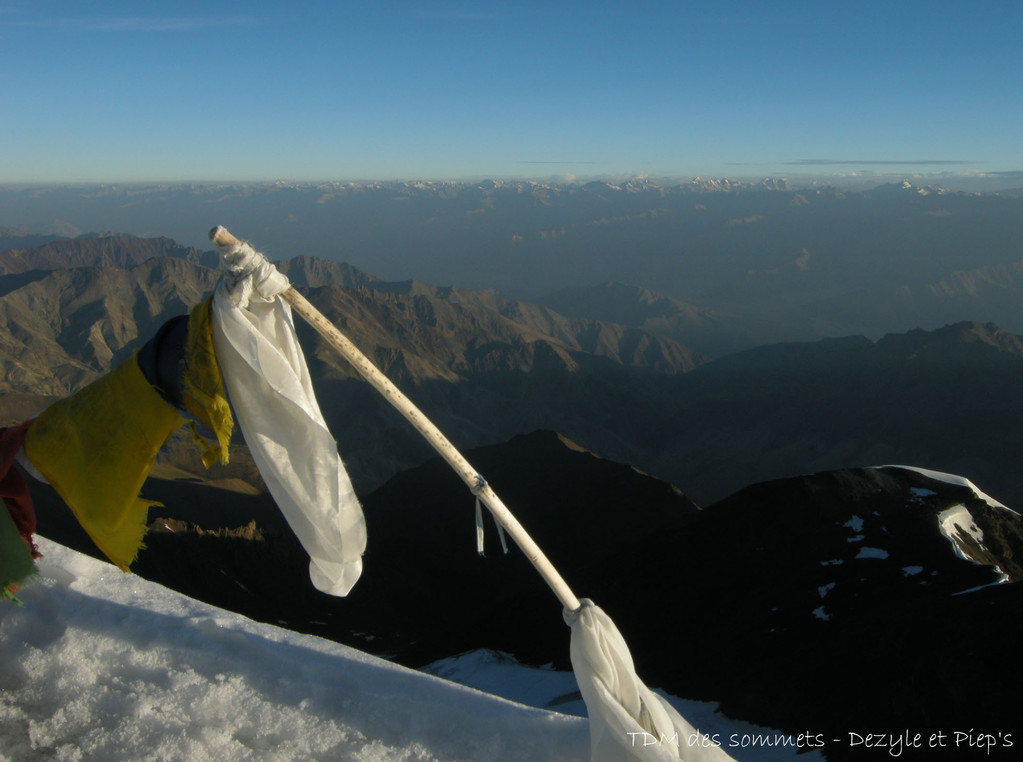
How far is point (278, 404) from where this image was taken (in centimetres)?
391

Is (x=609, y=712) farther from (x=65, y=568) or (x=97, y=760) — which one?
(x=65, y=568)

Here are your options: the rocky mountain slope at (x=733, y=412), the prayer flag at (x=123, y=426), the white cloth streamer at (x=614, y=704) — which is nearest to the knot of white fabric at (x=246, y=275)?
the prayer flag at (x=123, y=426)

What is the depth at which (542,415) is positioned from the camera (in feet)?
622

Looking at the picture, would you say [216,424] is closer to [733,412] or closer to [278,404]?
[278,404]

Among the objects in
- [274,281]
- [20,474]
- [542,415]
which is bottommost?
[542,415]

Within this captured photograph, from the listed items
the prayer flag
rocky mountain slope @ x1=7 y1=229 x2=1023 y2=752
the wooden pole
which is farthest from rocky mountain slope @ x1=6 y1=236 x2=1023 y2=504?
the prayer flag

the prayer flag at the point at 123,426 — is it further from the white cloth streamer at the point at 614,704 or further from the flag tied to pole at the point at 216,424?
the white cloth streamer at the point at 614,704

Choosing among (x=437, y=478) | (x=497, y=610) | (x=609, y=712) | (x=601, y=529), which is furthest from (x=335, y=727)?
(x=437, y=478)

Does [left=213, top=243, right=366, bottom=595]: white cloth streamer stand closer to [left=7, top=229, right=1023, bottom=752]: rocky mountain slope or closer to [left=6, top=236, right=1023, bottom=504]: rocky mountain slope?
[left=7, top=229, right=1023, bottom=752]: rocky mountain slope

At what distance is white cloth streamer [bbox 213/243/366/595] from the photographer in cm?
377

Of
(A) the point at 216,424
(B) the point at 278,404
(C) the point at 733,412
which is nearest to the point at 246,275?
(B) the point at 278,404

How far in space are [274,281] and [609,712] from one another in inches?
143

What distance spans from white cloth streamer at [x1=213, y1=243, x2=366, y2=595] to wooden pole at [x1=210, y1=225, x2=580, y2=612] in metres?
0.11

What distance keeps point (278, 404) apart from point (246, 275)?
2.69ft
